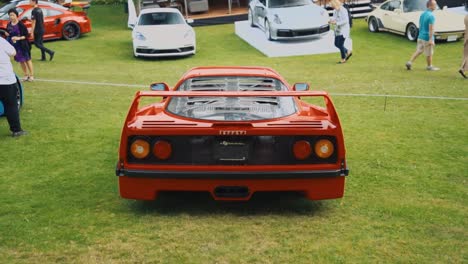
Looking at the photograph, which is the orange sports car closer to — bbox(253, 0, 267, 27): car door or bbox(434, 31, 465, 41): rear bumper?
bbox(253, 0, 267, 27): car door

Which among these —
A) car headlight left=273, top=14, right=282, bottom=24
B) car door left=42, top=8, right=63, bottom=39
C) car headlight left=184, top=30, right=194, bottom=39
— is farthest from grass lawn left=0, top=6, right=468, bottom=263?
car door left=42, top=8, right=63, bottom=39

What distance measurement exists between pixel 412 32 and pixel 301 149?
605 inches

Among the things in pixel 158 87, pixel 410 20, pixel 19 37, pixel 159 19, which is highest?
pixel 158 87

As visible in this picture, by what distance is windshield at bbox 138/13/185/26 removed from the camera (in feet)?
58.9

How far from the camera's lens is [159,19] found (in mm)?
18094

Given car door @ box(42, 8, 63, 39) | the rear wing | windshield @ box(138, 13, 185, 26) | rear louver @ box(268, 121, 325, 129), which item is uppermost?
the rear wing

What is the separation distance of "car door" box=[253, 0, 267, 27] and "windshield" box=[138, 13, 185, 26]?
9.26ft

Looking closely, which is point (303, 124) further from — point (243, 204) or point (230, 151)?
point (243, 204)

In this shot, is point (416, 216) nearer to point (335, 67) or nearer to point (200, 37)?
point (335, 67)

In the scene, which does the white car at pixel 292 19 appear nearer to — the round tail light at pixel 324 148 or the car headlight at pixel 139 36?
the car headlight at pixel 139 36

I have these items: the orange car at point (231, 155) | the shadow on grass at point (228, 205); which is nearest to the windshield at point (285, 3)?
the shadow on grass at point (228, 205)

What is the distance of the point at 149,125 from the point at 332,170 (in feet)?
5.06

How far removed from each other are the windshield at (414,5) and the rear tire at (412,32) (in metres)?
0.63

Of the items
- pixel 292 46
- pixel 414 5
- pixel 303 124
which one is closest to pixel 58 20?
pixel 292 46
